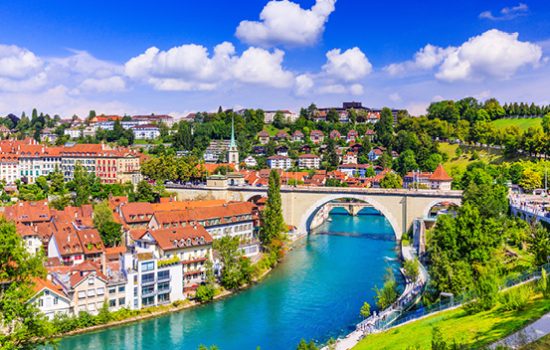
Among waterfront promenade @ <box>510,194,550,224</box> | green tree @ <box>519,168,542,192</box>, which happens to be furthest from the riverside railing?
green tree @ <box>519,168,542,192</box>

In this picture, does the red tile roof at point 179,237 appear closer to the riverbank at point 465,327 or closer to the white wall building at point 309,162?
the riverbank at point 465,327

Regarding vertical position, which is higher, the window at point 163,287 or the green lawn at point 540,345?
the green lawn at point 540,345

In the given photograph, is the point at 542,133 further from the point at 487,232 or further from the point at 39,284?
the point at 39,284

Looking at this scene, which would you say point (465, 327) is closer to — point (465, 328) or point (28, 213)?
point (465, 328)

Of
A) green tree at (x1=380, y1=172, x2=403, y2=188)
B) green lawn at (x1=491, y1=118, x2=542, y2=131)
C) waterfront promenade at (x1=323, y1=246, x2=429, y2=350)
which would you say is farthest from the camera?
green lawn at (x1=491, y1=118, x2=542, y2=131)

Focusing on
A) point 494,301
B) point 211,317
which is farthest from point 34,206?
point 494,301

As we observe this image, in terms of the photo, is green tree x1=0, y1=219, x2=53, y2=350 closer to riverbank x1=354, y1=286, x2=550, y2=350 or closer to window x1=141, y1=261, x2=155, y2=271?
riverbank x1=354, y1=286, x2=550, y2=350

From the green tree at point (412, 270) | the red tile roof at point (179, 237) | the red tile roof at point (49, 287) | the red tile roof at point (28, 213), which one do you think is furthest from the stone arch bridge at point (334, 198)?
→ the red tile roof at point (49, 287)
